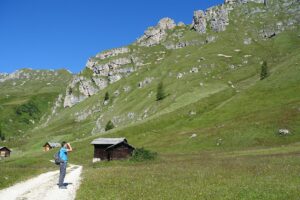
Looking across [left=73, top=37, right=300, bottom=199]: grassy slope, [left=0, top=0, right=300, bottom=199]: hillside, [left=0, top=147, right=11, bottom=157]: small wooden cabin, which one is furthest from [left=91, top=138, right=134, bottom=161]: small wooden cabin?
[left=0, top=147, right=11, bottom=157]: small wooden cabin

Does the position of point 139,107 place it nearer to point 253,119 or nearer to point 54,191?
point 253,119

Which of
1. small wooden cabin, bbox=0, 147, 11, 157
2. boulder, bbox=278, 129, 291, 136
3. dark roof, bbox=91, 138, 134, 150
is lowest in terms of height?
small wooden cabin, bbox=0, 147, 11, 157

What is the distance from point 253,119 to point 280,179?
248ft

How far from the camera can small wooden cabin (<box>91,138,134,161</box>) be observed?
283ft

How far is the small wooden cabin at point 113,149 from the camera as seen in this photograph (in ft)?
283

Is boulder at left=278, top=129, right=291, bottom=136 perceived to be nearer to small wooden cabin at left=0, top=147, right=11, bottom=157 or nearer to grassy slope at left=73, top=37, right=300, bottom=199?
grassy slope at left=73, top=37, right=300, bottom=199

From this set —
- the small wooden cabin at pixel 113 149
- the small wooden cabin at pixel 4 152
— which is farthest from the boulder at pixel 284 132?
the small wooden cabin at pixel 4 152

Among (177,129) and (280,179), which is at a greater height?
(177,129)

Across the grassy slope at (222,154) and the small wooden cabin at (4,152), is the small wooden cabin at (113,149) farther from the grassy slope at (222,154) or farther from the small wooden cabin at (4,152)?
the small wooden cabin at (4,152)

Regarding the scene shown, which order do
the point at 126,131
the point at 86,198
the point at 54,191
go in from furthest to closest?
the point at 126,131 → the point at 54,191 → the point at 86,198

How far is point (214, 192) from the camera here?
78.4 ft

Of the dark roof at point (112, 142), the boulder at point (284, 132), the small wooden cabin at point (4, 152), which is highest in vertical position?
the boulder at point (284, 132)

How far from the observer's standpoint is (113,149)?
86.9m

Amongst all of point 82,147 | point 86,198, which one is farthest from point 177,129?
point 86,198
